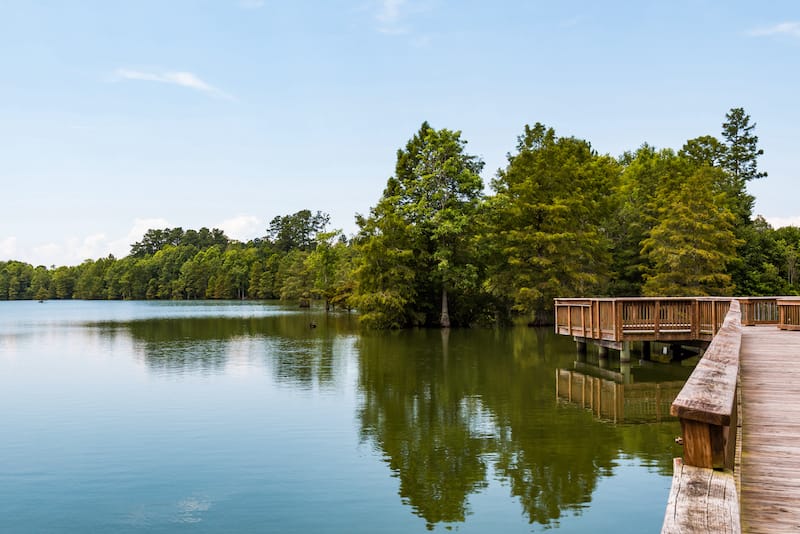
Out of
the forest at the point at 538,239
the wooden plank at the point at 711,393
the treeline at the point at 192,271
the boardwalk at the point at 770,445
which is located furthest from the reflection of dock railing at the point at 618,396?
the treeline at the point at 192,271

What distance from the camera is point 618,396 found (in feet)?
51.2

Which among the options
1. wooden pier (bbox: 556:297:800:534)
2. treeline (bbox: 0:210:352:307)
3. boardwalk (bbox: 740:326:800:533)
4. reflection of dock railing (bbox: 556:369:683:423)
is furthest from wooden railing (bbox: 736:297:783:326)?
treeline (bbox: 0:210:352:307)

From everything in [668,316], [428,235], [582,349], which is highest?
[428,235]

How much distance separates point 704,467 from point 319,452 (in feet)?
28.9

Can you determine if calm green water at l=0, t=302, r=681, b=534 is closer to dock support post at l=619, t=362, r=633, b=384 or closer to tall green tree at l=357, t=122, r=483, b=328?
dock support post at l=619, t=362, r=633, b=384

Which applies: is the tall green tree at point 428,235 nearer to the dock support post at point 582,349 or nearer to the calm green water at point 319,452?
the dock support post at point 582,349

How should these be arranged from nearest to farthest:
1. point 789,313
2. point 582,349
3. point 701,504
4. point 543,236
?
point 701,504 → point 789,313 → point 582,349 → point 543,236

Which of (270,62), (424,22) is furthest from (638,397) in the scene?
(270,62)

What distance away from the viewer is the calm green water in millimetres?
7918

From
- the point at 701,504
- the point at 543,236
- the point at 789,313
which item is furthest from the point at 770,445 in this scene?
the point at 543,236

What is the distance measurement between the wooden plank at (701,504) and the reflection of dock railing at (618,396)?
35.8 ft

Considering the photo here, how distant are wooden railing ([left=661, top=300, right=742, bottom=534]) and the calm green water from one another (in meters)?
5.10

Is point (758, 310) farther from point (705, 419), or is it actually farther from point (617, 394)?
point (705, 419)

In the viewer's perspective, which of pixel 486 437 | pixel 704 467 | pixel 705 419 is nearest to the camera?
pixel 705 419
